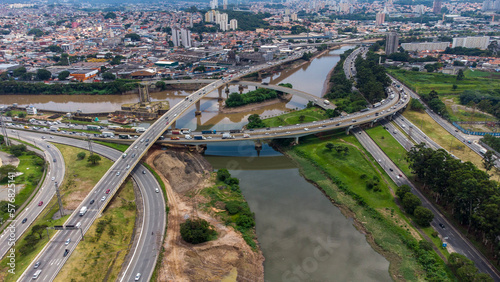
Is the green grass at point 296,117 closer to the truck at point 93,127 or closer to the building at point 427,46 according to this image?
the truck at point 93,127

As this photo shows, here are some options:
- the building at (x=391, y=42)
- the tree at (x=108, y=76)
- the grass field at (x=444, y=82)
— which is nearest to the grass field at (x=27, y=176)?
the tree at (x=108, y=76)

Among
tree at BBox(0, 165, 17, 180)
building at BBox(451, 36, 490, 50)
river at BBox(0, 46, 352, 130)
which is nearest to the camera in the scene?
tree at BBox(0, 165, 17, 180)

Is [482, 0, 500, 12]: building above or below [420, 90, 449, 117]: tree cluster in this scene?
above

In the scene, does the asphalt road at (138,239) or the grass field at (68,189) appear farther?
the grass field at (68,189)

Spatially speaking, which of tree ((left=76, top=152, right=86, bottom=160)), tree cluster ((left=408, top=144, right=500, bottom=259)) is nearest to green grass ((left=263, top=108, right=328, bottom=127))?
tree cluster ((left=408, top=144, right=500, bottom=259))

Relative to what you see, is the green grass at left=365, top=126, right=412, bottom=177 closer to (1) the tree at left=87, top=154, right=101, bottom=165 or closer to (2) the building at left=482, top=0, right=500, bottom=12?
(1) the tree at left=87, top=154, right=101, bottom=165

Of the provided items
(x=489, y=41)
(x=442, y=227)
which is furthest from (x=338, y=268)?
(x=489, y=41)

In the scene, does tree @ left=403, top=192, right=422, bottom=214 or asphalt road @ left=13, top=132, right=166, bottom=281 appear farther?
tree @ left=403, top=192, right=422, bottom=214
